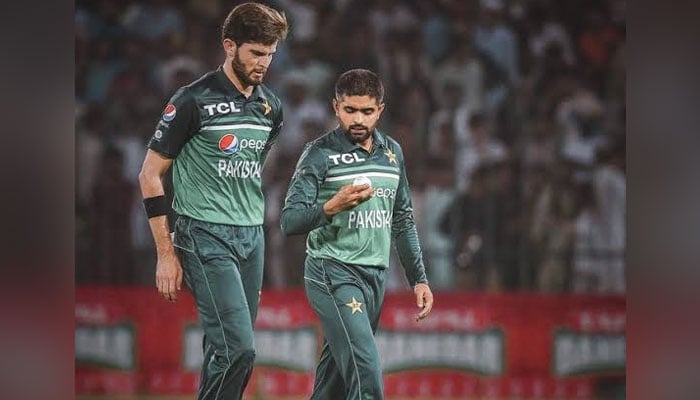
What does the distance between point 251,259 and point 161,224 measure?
40 cm

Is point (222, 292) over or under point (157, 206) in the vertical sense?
under

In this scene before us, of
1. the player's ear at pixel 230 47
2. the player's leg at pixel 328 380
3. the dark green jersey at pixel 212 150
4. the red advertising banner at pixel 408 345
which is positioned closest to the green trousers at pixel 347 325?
the player's leg at pixel 328 380

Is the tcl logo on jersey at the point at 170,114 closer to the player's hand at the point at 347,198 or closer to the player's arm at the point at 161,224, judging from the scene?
the player's arm at the point at 161,224

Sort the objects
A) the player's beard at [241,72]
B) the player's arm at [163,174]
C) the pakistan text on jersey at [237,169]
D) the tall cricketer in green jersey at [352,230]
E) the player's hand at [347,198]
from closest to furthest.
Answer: the player's hand at [347,198], the tall cricketer in green jersey at [352,230], the player's arm at [163,174], the pakistan text on jersey at [237,169], the player's beard at [241,72]

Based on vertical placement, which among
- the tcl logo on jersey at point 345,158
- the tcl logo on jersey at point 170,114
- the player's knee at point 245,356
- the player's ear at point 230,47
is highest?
the player's ear at point 230,47

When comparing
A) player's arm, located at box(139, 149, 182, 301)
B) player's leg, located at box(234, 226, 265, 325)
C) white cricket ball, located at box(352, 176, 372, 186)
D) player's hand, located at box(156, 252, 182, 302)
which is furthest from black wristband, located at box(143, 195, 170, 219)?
white cricket ball, located at box(352, 176, 372, 186)

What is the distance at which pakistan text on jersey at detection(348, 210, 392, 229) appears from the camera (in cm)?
488

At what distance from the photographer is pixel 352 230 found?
4875 mm

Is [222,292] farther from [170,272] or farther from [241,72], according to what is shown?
[241,72]

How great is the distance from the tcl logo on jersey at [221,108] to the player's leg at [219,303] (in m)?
0.48

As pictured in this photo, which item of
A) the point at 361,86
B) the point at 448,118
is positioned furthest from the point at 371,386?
the point at 448,118

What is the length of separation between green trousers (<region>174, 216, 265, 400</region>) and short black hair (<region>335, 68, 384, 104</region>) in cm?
77

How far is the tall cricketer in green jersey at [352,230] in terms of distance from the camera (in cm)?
463
